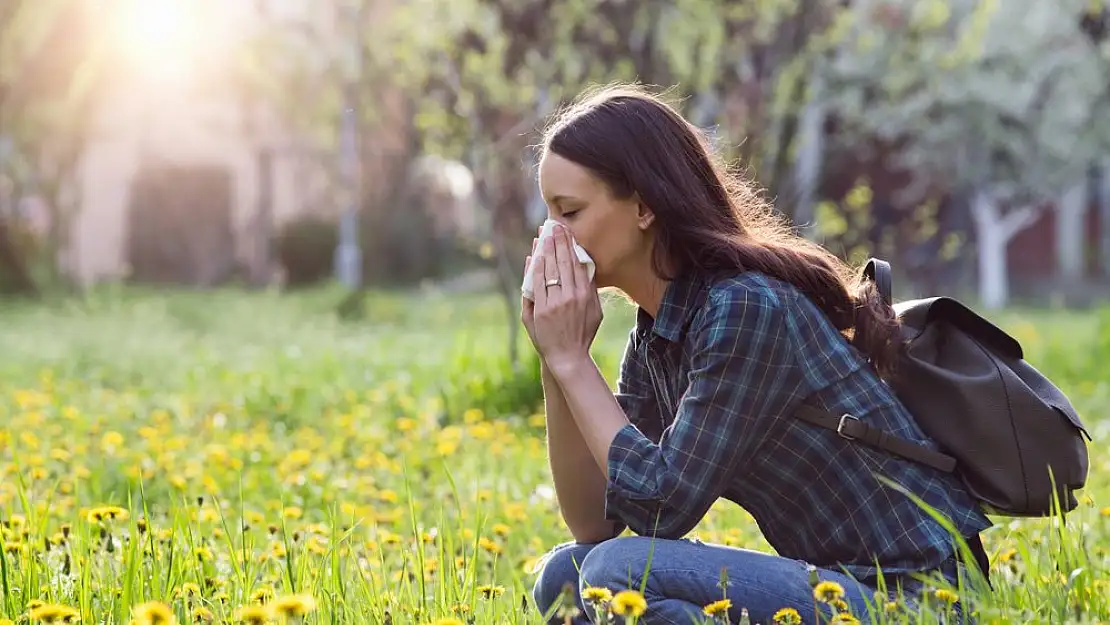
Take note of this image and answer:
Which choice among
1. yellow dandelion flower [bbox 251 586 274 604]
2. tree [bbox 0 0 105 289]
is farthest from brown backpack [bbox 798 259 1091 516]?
tree [bbox 0 0 105 289]

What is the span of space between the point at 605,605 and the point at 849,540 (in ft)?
1.68

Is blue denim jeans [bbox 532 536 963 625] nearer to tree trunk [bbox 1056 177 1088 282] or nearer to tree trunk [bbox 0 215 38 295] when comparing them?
tree trunk [bbox 0 215 38 295]

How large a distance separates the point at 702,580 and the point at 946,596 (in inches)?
16.6

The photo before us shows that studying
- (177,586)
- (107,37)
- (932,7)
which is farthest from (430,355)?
(107,37)

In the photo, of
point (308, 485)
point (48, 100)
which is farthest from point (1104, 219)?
point (308, 485)

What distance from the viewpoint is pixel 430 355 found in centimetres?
985

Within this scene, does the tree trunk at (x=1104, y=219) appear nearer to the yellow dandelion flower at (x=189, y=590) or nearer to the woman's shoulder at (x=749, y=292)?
the woman's shoulder at (x=749, y=292)

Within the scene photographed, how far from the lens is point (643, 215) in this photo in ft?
8.28

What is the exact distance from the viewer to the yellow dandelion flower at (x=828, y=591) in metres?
2.04

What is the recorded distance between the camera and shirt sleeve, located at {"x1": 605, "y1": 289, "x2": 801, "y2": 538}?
232 cm

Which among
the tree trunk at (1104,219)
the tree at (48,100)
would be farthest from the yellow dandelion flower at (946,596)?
the tree trunk at (1104,219)

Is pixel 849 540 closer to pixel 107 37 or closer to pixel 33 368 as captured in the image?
pixel 33 368

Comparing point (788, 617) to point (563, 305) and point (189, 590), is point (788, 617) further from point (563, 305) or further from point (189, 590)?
point (189, 590)

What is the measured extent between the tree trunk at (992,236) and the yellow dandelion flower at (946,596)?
18.3 meters
